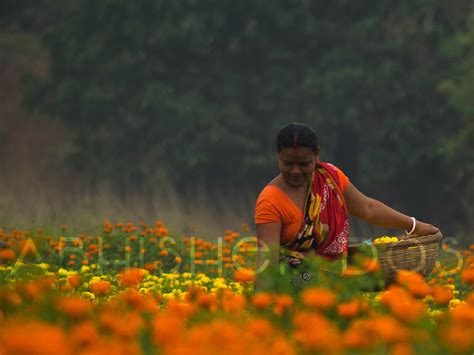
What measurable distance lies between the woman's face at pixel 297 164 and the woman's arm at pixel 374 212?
49 centimetres

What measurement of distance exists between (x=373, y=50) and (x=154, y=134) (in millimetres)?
5294

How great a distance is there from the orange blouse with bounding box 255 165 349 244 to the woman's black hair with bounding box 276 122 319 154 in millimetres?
273

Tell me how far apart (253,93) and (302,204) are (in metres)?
19.1

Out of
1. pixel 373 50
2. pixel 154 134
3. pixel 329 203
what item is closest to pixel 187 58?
pixel 154 134

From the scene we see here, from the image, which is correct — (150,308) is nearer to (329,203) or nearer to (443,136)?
(329,203)

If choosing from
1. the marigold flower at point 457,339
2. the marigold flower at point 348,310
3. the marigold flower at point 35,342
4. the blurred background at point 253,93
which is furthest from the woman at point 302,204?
the blurred background at point 253,93

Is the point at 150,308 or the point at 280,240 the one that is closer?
the point at 150,308

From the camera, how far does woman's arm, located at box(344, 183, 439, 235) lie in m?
5.36

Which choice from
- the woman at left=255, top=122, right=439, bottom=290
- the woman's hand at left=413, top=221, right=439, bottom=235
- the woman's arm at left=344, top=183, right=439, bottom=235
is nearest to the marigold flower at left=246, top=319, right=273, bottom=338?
the woman at left=255, top=122, right=439, bottom=290

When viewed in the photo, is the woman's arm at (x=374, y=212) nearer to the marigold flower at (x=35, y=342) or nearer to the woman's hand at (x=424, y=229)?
the woman's hand at (x=424, y=229)

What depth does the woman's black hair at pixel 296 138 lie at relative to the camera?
15.5 ft

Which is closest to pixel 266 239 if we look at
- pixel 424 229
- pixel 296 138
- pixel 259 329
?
pixel 296 138

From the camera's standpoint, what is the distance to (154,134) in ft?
77.3

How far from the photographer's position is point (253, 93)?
24.0 m
